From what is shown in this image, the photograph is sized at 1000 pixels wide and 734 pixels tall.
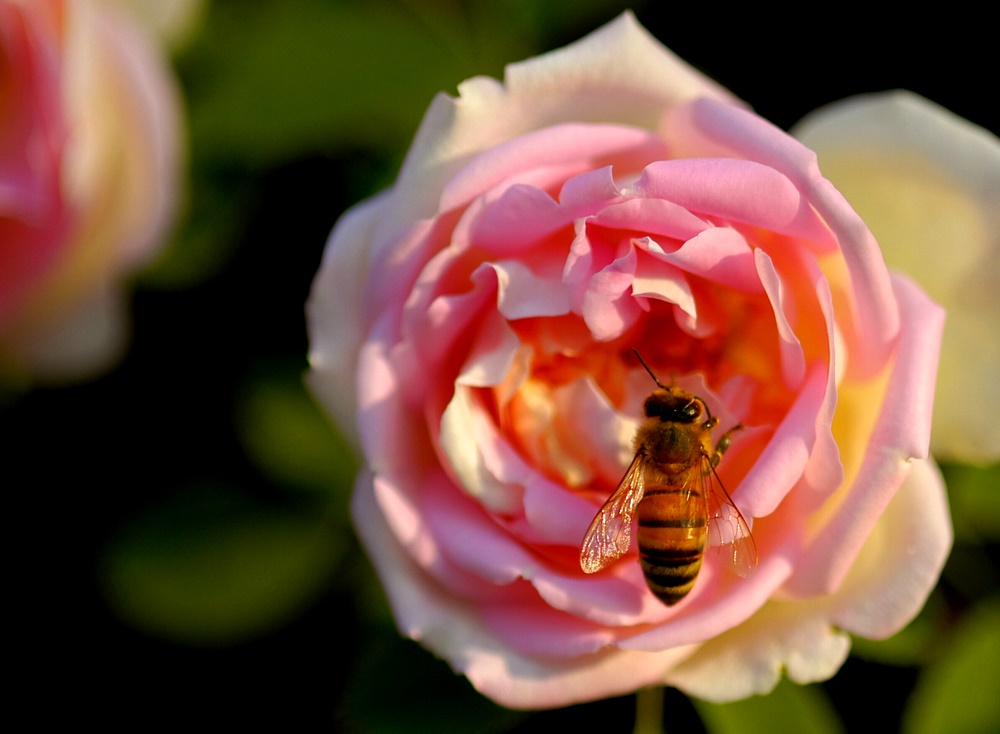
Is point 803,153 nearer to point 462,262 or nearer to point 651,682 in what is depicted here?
point 462,262

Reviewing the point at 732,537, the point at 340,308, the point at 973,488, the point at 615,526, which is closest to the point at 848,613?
the point at 732,537

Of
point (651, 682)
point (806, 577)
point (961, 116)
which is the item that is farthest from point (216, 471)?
point (961, 116)

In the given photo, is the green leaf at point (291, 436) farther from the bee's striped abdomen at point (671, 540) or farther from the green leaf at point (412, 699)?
the bee's striped abdomen at point (671, 540)

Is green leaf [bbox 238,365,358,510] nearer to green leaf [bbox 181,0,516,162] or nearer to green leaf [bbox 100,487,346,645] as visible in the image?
green leaf [bbox 100,487,346,645]

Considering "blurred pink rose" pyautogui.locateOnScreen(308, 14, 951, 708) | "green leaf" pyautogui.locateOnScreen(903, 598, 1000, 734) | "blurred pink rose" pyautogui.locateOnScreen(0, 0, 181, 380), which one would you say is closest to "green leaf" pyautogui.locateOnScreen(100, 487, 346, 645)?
"blurred pink rose" pyautogui.locateOnScreen(0, 0, 181, 380)

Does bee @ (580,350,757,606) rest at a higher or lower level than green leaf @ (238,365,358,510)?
higher

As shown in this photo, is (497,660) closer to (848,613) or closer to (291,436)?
(848,613)

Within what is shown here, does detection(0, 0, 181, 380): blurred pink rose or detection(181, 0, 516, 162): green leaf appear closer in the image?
detection(0, 0, 181, 380): blurred pink rose
